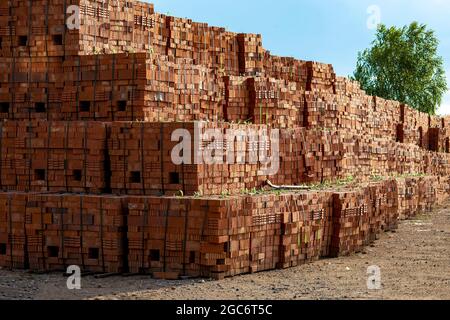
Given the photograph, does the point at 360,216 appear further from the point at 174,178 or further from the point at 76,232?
the point at 76,232

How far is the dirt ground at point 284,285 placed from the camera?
11391mm

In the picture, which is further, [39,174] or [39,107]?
[39,107]

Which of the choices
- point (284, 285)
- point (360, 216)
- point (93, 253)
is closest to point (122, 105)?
point (93, 253)

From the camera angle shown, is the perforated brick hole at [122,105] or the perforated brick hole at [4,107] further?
the perforated brick hole at [4,107]

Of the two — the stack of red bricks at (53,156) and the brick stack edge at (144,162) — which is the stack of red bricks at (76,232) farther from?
the stack of red bricks at (53,156)

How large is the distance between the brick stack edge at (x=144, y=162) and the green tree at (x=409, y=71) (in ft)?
95.3

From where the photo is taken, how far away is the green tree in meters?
47.5

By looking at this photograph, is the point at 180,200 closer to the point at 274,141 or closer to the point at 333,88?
the point at 274,141

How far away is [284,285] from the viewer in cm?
1228

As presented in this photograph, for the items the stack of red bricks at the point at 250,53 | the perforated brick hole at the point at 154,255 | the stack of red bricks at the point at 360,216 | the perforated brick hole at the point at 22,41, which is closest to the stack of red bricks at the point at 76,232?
the perforated brick hole at the point at 154,255

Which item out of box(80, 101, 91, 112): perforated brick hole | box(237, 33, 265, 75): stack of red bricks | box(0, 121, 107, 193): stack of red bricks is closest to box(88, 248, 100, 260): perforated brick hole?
box(0, 121, 107, 193): stack of red bricks

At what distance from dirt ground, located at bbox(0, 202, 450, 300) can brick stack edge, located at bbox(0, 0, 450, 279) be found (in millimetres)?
438

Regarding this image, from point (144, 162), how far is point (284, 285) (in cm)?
340

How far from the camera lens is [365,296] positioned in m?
11.4
